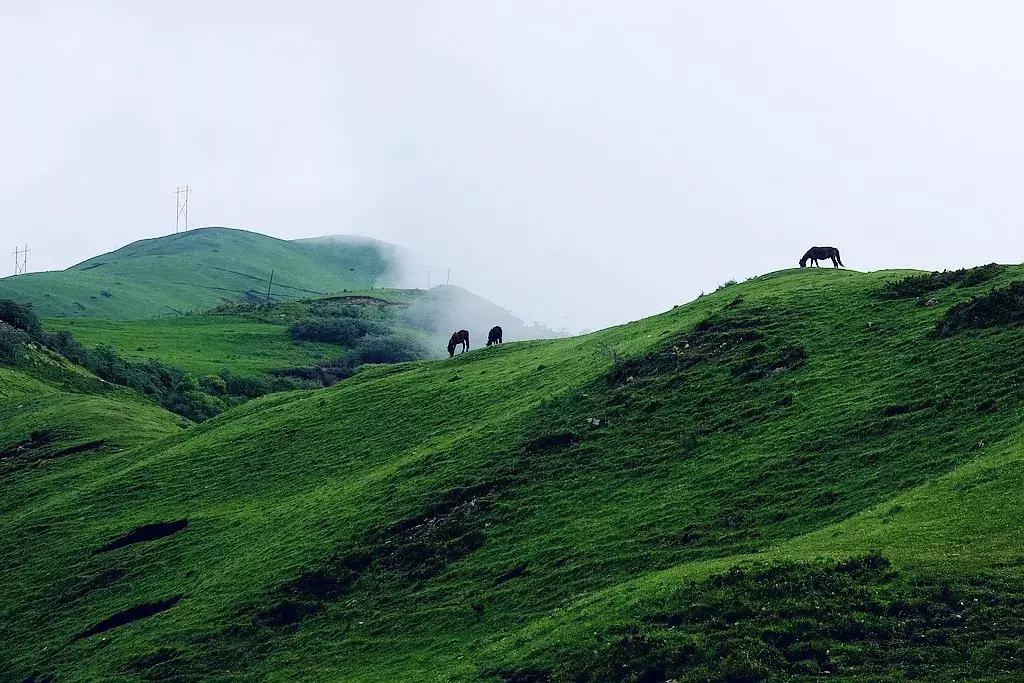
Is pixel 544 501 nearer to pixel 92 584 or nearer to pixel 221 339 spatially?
pixel 92 584

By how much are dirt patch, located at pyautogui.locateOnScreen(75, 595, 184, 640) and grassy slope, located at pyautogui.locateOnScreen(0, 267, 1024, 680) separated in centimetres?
51

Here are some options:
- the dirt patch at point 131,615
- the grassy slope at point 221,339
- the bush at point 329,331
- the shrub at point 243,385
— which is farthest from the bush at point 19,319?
the dirt patch at point 131,615

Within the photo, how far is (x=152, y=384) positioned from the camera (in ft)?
337

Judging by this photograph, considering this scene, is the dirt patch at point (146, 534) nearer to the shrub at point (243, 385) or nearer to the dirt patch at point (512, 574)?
the dirt patch at point (512, 574)

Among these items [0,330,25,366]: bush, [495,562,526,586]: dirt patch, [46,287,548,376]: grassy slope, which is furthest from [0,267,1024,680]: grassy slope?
[46,287,548,376]: grassy slope

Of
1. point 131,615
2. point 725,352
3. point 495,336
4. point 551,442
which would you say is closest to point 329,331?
point 495,336

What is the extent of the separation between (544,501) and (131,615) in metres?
16.7

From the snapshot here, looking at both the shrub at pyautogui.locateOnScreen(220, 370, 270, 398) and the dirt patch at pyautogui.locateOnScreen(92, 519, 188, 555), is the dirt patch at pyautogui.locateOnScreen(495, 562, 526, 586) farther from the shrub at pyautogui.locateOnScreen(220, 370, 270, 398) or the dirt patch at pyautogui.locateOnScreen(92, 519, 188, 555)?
the shrub at pyautogui.locateOnScreen(220, 370, 270, 398)

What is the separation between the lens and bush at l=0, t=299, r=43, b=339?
9844 cm

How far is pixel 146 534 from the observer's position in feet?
173

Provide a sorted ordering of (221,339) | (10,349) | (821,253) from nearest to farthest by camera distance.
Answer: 1. (821,253)
2. (10,349)
3. (221,339)

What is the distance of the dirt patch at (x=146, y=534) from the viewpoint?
171ft

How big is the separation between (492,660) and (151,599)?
65.1ft

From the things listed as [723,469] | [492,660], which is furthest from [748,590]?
[723,469]
